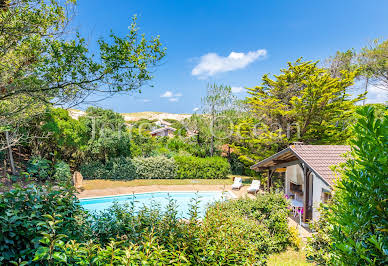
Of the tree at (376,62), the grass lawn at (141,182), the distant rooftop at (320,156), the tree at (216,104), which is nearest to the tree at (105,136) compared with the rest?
the grass lawn at (141,182)

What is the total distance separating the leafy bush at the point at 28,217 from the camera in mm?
1933

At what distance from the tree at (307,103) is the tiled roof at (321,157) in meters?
6.04

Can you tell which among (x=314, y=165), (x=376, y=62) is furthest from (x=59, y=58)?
(x=376, y=62)

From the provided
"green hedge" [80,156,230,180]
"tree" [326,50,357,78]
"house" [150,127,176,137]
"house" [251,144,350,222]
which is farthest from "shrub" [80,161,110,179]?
"house" [150,127,176,137]

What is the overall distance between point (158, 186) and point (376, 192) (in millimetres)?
14614

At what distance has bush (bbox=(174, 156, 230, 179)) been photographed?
17.6 metres

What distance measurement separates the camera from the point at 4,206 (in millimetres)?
2143

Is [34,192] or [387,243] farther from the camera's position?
[34,192]

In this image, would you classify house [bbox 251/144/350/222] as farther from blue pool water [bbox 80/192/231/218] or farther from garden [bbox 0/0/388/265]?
blue pool water [bbox 80/192/231/218]

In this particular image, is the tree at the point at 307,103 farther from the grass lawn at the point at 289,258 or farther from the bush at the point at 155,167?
the grass lawn at the point at 289,258

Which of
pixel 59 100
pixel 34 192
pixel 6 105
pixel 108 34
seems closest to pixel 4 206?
pixel 34 192

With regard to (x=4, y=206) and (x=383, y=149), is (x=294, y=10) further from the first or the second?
(x=4, y=206)

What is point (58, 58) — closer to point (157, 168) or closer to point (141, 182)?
point (141, 182)

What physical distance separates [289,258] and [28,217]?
6.61 metres
